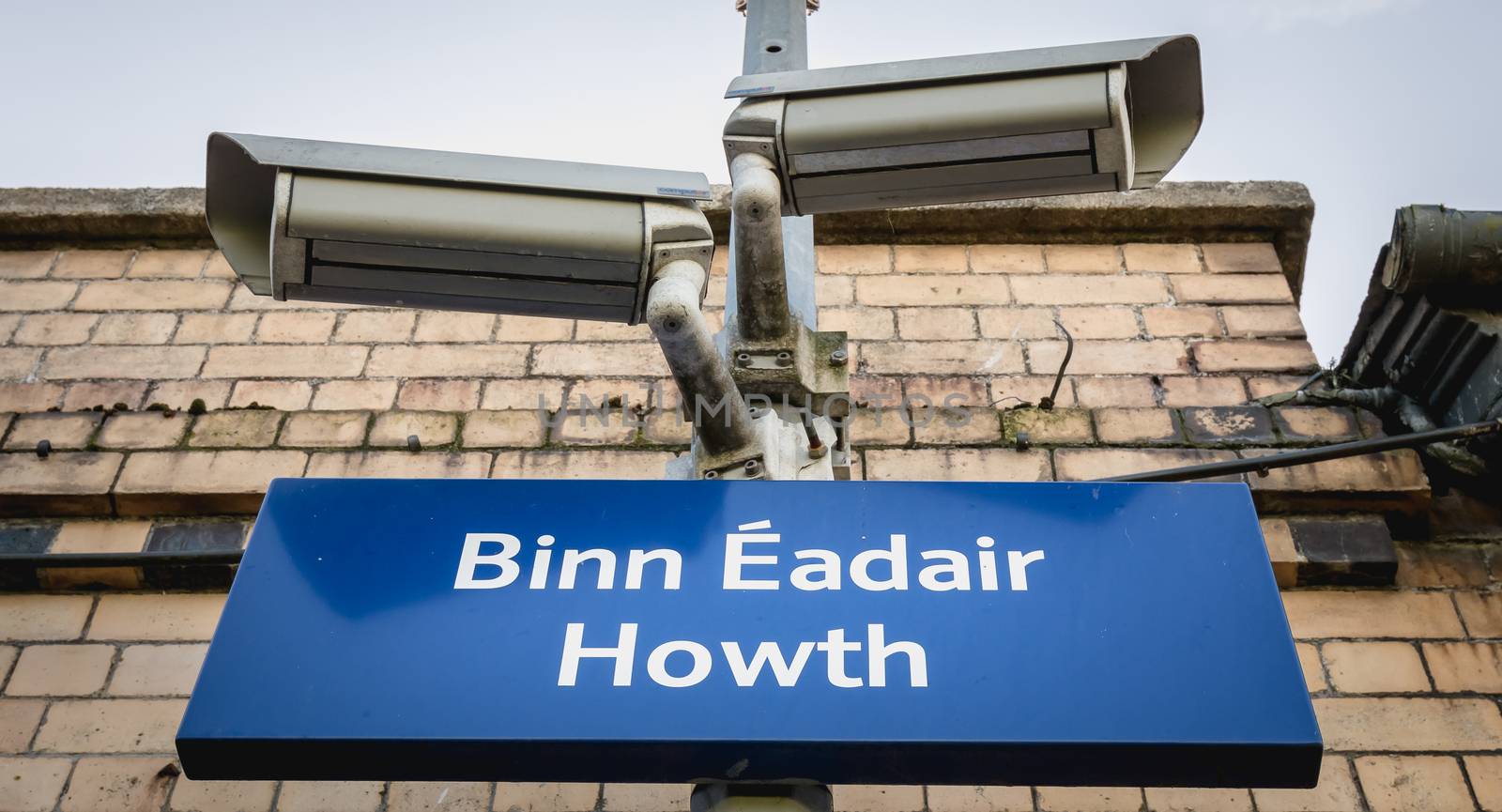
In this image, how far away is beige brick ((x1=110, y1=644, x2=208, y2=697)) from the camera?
2.58 metres

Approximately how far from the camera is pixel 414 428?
9.96 ft

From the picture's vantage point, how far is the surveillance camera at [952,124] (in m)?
1.74

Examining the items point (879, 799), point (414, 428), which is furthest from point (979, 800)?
point (414, 428)

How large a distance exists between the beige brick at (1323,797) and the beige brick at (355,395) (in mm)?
2021

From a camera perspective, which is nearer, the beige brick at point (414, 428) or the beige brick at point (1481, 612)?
the beige brick at point (1481, 612)

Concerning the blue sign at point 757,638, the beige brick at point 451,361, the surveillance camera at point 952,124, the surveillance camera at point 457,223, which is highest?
the beige brick at point 451,361

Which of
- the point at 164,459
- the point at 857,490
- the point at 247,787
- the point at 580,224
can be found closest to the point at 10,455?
the point at 164,459

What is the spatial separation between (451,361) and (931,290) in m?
1.19

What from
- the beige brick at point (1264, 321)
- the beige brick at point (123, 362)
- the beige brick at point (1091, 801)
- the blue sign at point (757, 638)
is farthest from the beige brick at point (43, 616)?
the beige brick at point (1264, 321)

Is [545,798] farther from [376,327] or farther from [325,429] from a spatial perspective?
[376,327]

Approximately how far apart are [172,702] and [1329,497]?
234 centimetres

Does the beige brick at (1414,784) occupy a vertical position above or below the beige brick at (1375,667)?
below

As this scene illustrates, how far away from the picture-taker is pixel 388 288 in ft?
5.70

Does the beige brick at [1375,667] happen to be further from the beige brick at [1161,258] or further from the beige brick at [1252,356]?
the beige brick at [1161,258]
